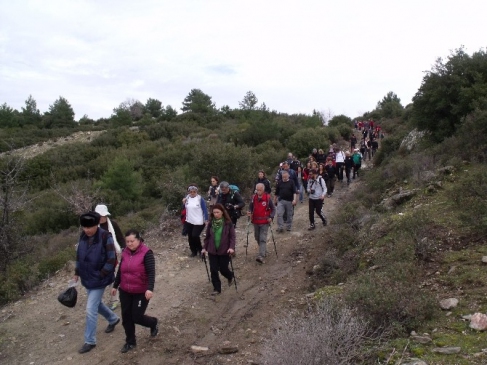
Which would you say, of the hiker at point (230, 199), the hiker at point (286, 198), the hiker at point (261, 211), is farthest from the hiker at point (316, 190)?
the hiker at point (230, 199)

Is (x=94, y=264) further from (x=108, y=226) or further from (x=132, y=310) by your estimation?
Answer: (x=108, y=226)

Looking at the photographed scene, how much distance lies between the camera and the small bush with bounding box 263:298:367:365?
3.52m

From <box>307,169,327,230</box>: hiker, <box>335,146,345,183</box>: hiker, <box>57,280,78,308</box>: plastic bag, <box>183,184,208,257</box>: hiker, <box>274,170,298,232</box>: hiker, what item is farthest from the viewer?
<box>335,146,345,183</box>: hiker

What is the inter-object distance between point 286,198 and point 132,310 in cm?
555

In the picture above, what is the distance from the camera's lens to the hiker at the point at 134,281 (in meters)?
4.98

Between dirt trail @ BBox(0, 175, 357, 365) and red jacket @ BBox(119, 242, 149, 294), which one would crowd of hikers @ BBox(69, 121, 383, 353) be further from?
dirt trail @ BBox(0, 175, 357, 365)

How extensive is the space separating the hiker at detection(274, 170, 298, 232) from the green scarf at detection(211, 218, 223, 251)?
3.35m

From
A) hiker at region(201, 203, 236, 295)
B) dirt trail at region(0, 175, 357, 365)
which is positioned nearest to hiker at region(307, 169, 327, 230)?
dirt trail at region(0, 175, 357, 365)

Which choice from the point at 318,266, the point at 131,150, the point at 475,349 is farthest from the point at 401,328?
the point at 131,150

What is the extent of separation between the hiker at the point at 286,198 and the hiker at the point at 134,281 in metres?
5.14

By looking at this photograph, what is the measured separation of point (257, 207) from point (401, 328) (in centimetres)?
443

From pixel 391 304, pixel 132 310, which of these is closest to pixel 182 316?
pixel 132 310

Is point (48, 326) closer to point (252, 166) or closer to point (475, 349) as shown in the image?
point (475, 349)

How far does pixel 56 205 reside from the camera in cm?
2073
